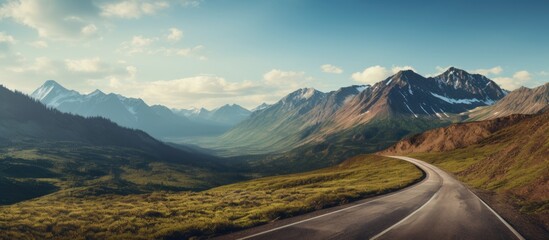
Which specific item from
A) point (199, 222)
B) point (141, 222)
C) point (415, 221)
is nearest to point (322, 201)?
point (415, 221)

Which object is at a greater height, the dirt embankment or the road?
the dirt embankment

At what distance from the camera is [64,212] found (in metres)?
34.7

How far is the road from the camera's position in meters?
21.0

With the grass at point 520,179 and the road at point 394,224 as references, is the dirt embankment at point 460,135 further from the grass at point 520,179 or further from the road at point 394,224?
the road at point 394,224

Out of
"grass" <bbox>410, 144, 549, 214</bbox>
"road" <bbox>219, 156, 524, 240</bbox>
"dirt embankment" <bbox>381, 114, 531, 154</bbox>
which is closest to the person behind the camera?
"road" <bbox>219, 156, 524, 240</bbox>

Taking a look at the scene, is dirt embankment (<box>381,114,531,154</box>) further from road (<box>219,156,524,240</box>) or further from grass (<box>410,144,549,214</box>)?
road (<box>219,156,524,240</box>)

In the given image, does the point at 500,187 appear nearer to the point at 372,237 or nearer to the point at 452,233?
the point at 452,233

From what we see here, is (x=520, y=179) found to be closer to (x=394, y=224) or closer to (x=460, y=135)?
(x=394, y=224)

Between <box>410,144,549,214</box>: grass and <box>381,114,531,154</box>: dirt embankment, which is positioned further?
<box>381,114,531,154</box>: dirt embankment

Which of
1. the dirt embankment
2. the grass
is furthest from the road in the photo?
the dirt embankment

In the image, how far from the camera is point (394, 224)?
2373cm

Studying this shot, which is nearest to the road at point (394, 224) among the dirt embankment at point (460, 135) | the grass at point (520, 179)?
the grass at point (520, 179)

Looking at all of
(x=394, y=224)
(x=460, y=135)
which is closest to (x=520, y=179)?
(x=394, y=224)

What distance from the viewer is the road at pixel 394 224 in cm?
2103
